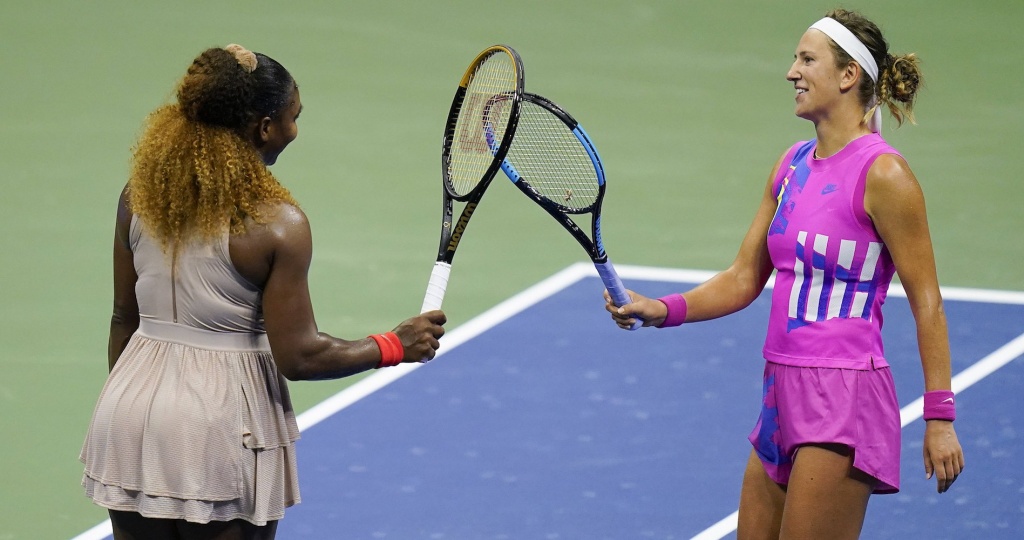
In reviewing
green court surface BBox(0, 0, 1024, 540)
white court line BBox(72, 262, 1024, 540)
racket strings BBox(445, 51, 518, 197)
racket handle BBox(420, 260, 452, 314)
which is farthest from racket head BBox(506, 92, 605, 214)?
green court surface BBox(0, 0, 1024, 540)

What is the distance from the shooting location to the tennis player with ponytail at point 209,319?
136 inches

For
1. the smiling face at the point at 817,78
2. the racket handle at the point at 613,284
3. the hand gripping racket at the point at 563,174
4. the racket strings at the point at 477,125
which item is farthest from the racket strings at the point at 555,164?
the smiling face at the point at 817,78

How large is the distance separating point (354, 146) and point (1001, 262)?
3.71 metres

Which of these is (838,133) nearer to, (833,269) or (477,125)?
(833,269)

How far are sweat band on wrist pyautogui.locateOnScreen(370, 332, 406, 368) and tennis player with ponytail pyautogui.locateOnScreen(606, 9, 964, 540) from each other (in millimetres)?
1015

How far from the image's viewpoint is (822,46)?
3920mm

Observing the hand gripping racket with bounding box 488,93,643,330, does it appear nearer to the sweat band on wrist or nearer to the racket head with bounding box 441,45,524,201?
the racket head with bounding box 441,45,524,201

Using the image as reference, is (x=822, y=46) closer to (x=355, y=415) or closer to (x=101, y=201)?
(x=355, y=415)

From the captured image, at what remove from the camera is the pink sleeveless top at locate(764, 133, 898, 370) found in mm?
3764

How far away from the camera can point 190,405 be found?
347 centimetres

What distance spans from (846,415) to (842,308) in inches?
11.0

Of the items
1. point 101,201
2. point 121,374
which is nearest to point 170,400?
point 121,374

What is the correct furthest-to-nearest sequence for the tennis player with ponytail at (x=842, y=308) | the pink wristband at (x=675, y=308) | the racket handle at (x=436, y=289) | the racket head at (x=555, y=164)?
the racket head at (x=555, y=164) < the pink wristband at (x=675, y=308) < the racket handle at (x=436, y=289) < the tennis player with ponytail at (x=842, y=308)

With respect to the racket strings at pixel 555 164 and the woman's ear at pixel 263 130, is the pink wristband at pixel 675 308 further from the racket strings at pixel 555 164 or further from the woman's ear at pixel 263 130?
the woman's ear at pixel 263 130
